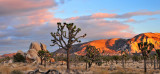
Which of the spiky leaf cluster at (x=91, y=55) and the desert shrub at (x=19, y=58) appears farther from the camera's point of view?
the desert shrub at (x=19, y=58)

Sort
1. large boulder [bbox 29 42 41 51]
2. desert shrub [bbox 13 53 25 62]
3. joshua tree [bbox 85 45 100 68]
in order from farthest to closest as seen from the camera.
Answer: large boulder [bbox 29 42 41 51] < desert shrub [bbox 13 53 25 62] < joshua tree [bbox 85 45 100 68]

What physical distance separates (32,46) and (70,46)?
234 ft

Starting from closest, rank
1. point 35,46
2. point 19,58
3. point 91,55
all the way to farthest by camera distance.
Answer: point 91,55
point 19,58
point 35,46

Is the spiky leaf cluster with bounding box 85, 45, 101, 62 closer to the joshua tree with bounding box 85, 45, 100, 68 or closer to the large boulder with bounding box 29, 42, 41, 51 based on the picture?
the joshua tree with bounding box 85, 45, 100, 68

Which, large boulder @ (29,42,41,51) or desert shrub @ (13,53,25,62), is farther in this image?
large boulder @ (29,42,41,51)

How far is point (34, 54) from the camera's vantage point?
7969cm

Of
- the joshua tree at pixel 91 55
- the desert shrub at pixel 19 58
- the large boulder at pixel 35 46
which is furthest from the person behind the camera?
the large boulder at pixel 35 46

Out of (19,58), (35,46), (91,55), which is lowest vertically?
(19,58)

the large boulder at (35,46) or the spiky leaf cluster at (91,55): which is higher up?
the large boulder at (35,46)

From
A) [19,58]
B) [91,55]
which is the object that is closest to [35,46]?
[19,58]

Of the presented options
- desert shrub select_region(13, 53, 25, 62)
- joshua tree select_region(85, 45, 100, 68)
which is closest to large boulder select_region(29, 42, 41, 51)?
desert shrub select_region(13, 53, 25, 62)

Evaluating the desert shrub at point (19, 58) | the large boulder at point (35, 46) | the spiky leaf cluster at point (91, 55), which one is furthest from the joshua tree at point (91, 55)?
the large boulder at point (35, 46)

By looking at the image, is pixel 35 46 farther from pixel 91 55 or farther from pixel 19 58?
pixel 91 55

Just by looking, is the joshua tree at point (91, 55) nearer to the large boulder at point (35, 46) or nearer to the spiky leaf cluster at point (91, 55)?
the spiky leaf cluster at point (91, 55)
